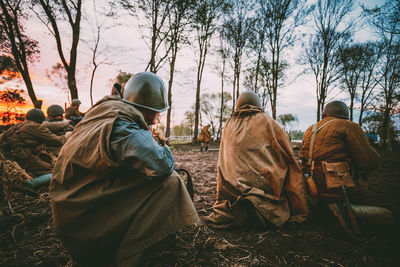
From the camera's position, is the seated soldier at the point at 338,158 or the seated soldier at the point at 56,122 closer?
the seated soldier at the point at 338,158

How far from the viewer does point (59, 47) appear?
1072 cm

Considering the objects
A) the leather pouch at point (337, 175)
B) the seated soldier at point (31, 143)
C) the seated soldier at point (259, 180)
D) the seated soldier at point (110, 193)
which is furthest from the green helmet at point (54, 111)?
the leather pouch at point (337, 175)

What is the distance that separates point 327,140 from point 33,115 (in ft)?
19.2

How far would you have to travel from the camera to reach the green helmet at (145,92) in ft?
6.43

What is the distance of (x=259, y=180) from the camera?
8.96ft

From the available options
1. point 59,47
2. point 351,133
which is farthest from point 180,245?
point 59,47

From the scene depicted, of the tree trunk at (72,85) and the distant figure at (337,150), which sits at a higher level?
the tree trunk at (72,85)

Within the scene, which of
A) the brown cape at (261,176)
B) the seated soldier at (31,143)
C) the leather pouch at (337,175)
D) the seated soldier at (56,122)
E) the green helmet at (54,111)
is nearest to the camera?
the leather pouch at (337,175)

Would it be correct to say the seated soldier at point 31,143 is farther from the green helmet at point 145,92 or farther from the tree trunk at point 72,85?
the tree trunk at point 72,85

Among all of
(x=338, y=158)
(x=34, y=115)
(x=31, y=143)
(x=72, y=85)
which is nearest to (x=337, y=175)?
(x=338, y=158)

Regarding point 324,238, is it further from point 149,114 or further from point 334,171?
point 149,114

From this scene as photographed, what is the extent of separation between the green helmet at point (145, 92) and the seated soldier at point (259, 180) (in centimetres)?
155

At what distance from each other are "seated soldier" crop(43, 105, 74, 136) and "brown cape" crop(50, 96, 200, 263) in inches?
188

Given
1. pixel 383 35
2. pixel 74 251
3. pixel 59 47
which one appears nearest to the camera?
pixel 74 251
